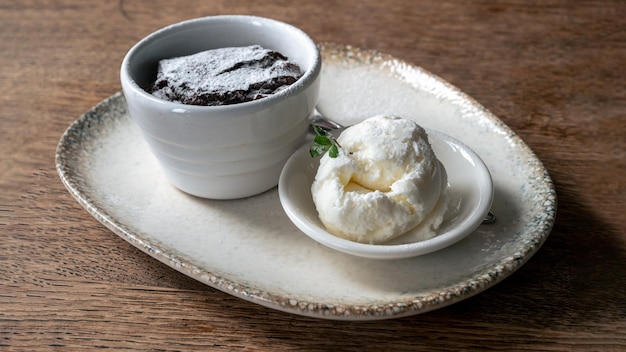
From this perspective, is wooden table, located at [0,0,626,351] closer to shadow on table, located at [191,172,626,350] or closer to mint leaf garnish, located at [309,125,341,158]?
shadow on table, located at [191,172,626,350]

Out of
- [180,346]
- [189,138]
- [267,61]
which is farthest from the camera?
[267,61]

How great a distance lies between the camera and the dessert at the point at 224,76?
1021mm

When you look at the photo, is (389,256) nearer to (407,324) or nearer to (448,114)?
(407,324)

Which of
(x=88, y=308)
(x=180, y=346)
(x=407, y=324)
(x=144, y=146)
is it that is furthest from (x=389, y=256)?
(x=144, y=146)

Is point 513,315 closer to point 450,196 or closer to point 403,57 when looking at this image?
point 450,196

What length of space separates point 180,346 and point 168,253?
0.14m

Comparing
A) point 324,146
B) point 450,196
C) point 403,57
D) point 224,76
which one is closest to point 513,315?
point 450,196

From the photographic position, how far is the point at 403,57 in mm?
1528

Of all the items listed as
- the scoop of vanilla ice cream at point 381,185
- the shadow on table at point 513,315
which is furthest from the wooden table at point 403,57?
the scoop of vanilla ice cream at point 381,185

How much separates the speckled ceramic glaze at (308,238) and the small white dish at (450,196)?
43mm

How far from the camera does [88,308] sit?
904 millimetres

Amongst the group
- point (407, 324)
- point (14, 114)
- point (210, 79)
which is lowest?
point (14, 114)

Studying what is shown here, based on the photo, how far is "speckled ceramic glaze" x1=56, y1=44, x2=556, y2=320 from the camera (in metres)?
0.87

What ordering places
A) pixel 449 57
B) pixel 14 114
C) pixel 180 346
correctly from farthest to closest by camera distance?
pixel 449 57 → pixel 14 114 → pixel 180 346
